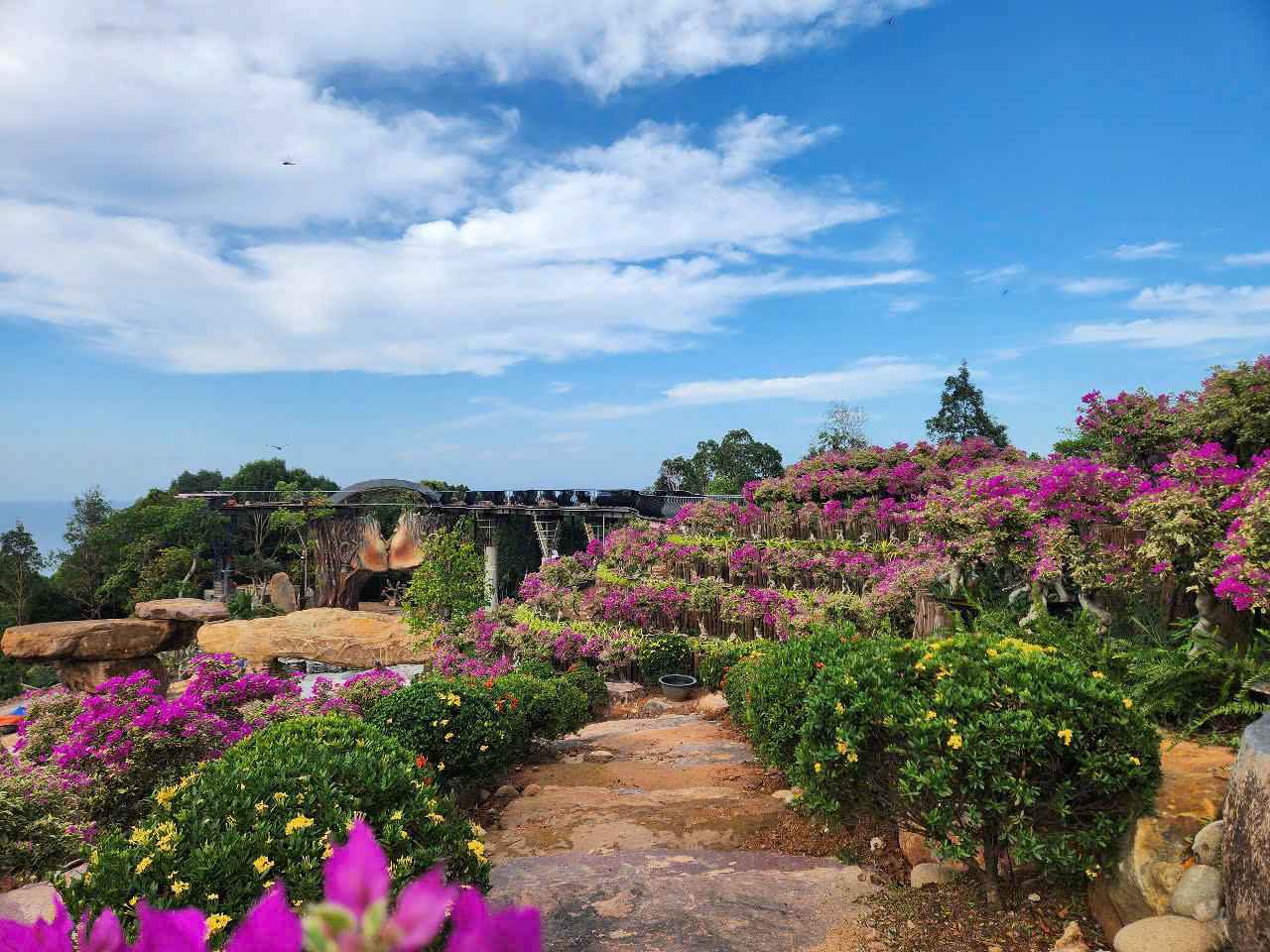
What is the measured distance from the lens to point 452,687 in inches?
310

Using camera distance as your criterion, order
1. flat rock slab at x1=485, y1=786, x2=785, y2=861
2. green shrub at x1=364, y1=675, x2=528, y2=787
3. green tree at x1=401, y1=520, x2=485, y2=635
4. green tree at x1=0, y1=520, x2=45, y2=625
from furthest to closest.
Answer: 1. green tree at x1=0, y1=520, x2=45, y2=625
2. green tree at x1=401, y1=520, x2=485, y2=635
3. green shrub at x1=364, y1=675, x2=528, y2=787
4. flat rock slab at x1=485, y1=786, x2=785, y2=861

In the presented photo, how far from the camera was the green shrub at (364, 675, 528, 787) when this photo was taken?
24.0 feet

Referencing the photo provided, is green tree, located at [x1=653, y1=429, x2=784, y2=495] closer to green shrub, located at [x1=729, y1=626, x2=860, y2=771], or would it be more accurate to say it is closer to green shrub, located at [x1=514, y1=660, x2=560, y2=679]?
green shrub, located at [x1=514, y1=660, x2=560, y2=679]

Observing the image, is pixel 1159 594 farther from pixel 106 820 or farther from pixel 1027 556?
pixel 106 820

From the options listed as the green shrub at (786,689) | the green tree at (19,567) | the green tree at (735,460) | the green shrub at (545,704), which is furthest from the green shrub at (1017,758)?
the green tree at (19,567)

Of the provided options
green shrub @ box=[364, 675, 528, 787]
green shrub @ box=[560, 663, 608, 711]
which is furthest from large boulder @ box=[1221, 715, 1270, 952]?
green shrub @ box=[560, 663, 608, 711]

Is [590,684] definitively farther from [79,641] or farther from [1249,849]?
[1249,849]

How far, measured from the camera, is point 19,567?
1077 inches

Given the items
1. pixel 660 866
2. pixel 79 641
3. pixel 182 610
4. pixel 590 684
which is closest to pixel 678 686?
pixel 590 684

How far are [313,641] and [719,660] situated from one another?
13.1 metres

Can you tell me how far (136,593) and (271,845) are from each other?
30.7 metres

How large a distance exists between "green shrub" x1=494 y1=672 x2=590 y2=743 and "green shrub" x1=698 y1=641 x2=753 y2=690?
339 centimetres

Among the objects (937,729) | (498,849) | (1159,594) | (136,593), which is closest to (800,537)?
(1159,594)

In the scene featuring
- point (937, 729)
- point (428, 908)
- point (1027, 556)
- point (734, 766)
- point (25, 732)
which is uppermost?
point (428, 908)
